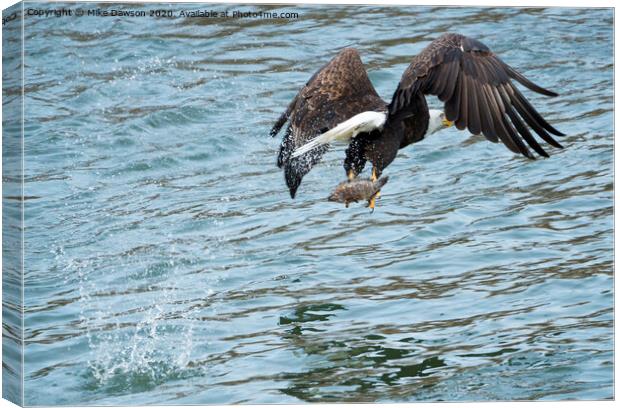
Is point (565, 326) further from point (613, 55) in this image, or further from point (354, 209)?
point (354, 209)

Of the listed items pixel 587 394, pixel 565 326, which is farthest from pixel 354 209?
pixel 587 394

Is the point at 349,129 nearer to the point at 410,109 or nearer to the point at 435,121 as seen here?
the point at 410,109

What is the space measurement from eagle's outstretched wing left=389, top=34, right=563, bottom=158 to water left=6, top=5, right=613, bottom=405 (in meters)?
0.72

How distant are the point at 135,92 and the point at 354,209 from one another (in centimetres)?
163

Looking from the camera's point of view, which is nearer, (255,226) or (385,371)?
(385,371)

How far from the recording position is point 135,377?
6617 millimetres

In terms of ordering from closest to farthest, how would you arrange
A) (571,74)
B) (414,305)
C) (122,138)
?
(414,305), (571,74), (122,138)

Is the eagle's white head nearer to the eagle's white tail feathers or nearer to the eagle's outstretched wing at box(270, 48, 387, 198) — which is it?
the eagle's outstretched wing at box(270, 48, 387, 198)

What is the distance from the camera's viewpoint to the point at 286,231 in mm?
8477

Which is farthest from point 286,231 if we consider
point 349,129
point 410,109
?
point 349,129

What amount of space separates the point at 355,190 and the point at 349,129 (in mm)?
477

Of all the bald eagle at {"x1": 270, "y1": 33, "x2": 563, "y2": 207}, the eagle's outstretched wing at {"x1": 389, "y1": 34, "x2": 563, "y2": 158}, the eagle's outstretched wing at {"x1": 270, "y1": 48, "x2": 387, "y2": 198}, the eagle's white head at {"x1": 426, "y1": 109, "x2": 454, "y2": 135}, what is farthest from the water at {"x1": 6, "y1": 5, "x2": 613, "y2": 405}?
the eagle's outstretched wing at {"x1": 389, "y1": 34, "x2": 563, "y2": 158}

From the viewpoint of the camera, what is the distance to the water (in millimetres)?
6648

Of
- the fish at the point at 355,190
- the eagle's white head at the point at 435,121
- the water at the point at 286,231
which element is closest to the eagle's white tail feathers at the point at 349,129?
the fish at the point at 355,190
